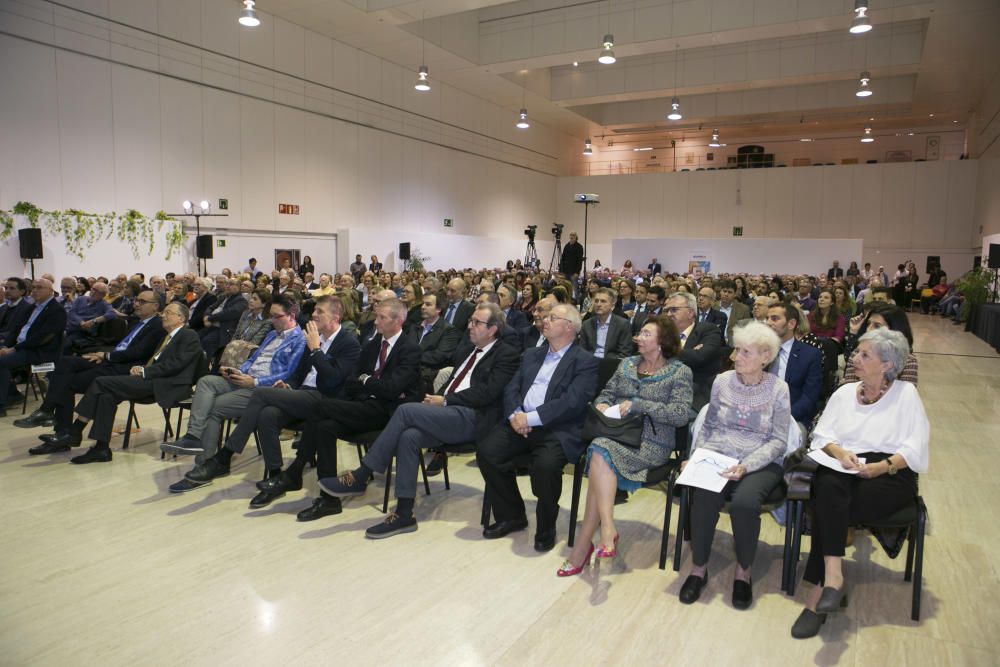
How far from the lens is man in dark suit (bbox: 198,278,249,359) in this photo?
22.7 feet

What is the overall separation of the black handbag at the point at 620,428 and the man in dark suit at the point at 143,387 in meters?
3.03

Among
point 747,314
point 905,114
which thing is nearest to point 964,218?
point 905,114

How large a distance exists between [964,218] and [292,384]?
24575 mm

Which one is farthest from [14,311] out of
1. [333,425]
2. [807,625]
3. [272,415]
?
[807,625]

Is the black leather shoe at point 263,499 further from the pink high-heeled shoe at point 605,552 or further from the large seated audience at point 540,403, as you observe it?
the pink high-heeled shoe at point 605,552

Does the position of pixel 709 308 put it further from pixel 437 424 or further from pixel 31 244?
pixel 31 244

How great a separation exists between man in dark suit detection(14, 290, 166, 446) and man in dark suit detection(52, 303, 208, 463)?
0.21m

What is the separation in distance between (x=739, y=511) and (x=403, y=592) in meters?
1.48

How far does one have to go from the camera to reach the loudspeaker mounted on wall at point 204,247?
43.6 feet

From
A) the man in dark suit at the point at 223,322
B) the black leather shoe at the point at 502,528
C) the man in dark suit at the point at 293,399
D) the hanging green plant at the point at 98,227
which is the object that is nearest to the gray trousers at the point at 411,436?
the black leather shoe at the point at 502,528

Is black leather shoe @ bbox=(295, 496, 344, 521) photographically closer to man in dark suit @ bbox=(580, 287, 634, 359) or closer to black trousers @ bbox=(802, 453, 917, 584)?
man in dark suit @ bbox=(580, 287, 634, 359)

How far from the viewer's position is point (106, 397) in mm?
4672

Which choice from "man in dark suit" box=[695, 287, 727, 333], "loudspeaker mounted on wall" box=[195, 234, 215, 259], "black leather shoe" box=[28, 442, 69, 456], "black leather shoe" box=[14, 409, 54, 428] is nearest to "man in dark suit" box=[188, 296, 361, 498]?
"black leather shoe" box=[28, 442, 69, 456]

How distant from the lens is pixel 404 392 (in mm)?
4113
